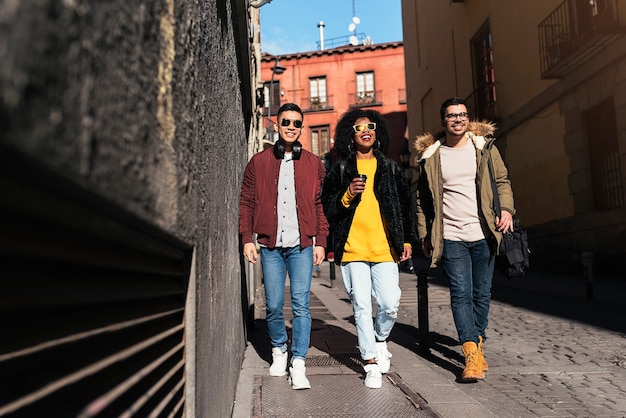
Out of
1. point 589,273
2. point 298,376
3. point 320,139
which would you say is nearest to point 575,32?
point 589,273

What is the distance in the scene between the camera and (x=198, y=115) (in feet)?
5.54

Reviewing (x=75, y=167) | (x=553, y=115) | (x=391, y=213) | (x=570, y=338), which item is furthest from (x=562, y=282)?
(x=75, y=167)

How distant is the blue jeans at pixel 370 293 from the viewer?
4.04m

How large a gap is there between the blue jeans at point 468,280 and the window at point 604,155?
353 inches

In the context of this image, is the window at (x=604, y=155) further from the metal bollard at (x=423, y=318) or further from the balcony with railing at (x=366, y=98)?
the balcony with railing at (x=366, y=98)

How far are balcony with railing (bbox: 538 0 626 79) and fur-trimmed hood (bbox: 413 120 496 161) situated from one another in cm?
806

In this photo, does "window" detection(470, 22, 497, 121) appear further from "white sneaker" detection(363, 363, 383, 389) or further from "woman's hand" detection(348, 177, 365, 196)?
"white sneaker" detection(363, 363, 383, 389)

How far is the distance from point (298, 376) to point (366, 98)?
109 ft

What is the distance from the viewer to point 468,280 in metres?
4.24

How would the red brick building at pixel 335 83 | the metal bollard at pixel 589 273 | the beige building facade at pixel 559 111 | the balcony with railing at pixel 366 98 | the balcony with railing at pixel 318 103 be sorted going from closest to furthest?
the metal bollard at pixel 589 273, the beige building facade at pixel 559 111, the balcony with railing at pixel 366 98, the red brick building at pixel 335 83, the balcony with railing at pixel 318 103

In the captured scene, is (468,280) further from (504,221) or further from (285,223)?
(285,223)

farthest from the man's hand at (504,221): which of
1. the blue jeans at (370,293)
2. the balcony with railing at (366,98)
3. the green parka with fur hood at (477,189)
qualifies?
the balcony with railing at (366,98)

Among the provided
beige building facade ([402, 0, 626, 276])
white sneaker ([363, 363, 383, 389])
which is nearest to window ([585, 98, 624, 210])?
beige building facade ([402, 0, 626, 276])

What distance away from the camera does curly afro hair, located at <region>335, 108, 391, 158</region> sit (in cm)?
457
